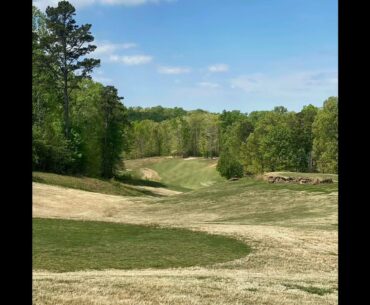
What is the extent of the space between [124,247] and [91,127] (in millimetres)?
55768

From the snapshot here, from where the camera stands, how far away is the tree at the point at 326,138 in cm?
7819

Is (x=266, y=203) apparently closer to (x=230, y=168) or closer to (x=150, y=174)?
(x=230, y=168)

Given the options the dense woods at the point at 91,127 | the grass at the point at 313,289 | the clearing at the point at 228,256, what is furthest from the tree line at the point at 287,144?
the grass at the point at 313,289

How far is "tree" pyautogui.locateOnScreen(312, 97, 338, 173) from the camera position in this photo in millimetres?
78188

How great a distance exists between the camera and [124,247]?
2356cm

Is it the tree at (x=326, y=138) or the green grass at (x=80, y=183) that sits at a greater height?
Result: the tree at (x=326, y=138)

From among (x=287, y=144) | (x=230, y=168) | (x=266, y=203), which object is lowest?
(x=266, y=203)

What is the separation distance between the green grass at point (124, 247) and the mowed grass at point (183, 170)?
82537 mm

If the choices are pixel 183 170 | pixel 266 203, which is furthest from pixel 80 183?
pixel 183 170

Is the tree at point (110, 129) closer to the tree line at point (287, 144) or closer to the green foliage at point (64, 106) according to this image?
the green foliage at point (64, 106)
